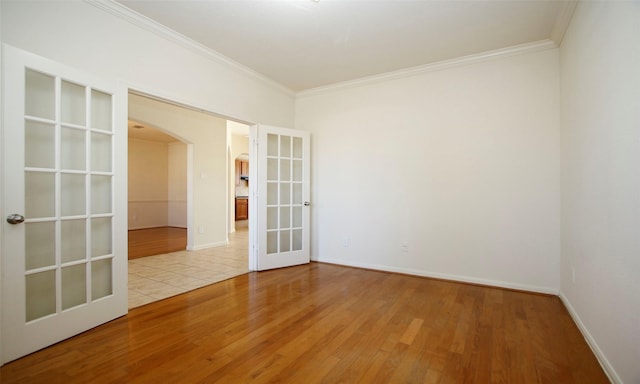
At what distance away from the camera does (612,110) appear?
1.78m

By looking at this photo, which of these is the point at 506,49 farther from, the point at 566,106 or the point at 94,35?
the point at 94,35

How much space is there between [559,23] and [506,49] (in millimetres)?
584

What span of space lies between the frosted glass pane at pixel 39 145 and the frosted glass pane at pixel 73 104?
5.5 inches

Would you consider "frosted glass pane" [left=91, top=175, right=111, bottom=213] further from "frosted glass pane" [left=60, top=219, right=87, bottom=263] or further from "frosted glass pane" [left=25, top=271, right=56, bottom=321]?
"frosted glass pane" [left=25, top=271, right=56, bottom=321]

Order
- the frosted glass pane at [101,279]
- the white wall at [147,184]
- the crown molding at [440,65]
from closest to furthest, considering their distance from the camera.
Answer: the frosted glass pane at [101,279], the crown molding at [440,65], the white wall at [147,184]

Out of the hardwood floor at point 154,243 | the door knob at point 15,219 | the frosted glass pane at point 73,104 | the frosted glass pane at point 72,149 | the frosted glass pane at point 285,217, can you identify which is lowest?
the hardwood floor at point 154,243

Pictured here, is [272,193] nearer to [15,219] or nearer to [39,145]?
[39,145]

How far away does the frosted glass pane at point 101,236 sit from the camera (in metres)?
2.41

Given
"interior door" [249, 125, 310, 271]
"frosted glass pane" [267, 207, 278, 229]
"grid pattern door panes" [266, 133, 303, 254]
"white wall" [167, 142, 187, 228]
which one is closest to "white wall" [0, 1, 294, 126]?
"interior door" [249, 125, 310, 271]

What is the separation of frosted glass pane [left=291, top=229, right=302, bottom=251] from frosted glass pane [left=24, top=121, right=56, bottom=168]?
9.79 ft

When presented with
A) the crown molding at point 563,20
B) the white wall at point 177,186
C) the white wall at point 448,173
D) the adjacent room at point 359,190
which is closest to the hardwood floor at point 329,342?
the adjacent room at point 359,190

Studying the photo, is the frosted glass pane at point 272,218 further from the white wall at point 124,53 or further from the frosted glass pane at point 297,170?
the white wall at point 124,53

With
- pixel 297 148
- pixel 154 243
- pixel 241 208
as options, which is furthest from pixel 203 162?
pixel 241 208

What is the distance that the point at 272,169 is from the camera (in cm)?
435
